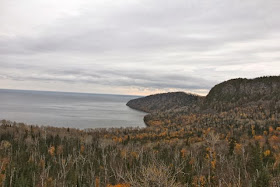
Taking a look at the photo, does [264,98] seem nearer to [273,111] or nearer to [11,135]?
[273,111]

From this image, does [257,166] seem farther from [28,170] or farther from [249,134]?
[249,134]

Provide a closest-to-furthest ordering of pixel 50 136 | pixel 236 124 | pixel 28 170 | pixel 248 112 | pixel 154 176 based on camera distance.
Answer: pixel 154 176 → pixel 28 170 → pixel 50 136 → pixel 236 124 → pixel 248 112

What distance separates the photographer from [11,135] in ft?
271

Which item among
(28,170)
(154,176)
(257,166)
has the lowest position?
(28,170)

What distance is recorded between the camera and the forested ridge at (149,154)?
29.3 meters

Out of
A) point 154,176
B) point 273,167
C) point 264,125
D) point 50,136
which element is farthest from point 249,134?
point 154,176

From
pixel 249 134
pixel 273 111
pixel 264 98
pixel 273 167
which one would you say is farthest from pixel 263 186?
pixel 264 98

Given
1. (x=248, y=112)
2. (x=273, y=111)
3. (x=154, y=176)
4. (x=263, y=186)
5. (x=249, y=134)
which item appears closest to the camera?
(x=154, y=176)

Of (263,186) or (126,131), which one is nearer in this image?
(263,186)

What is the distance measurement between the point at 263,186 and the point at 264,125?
118120 mm

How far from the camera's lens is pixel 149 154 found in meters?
60.0

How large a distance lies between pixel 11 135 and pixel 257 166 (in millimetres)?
85333

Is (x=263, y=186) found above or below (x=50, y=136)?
above

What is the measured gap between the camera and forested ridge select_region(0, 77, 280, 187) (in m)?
29.3
